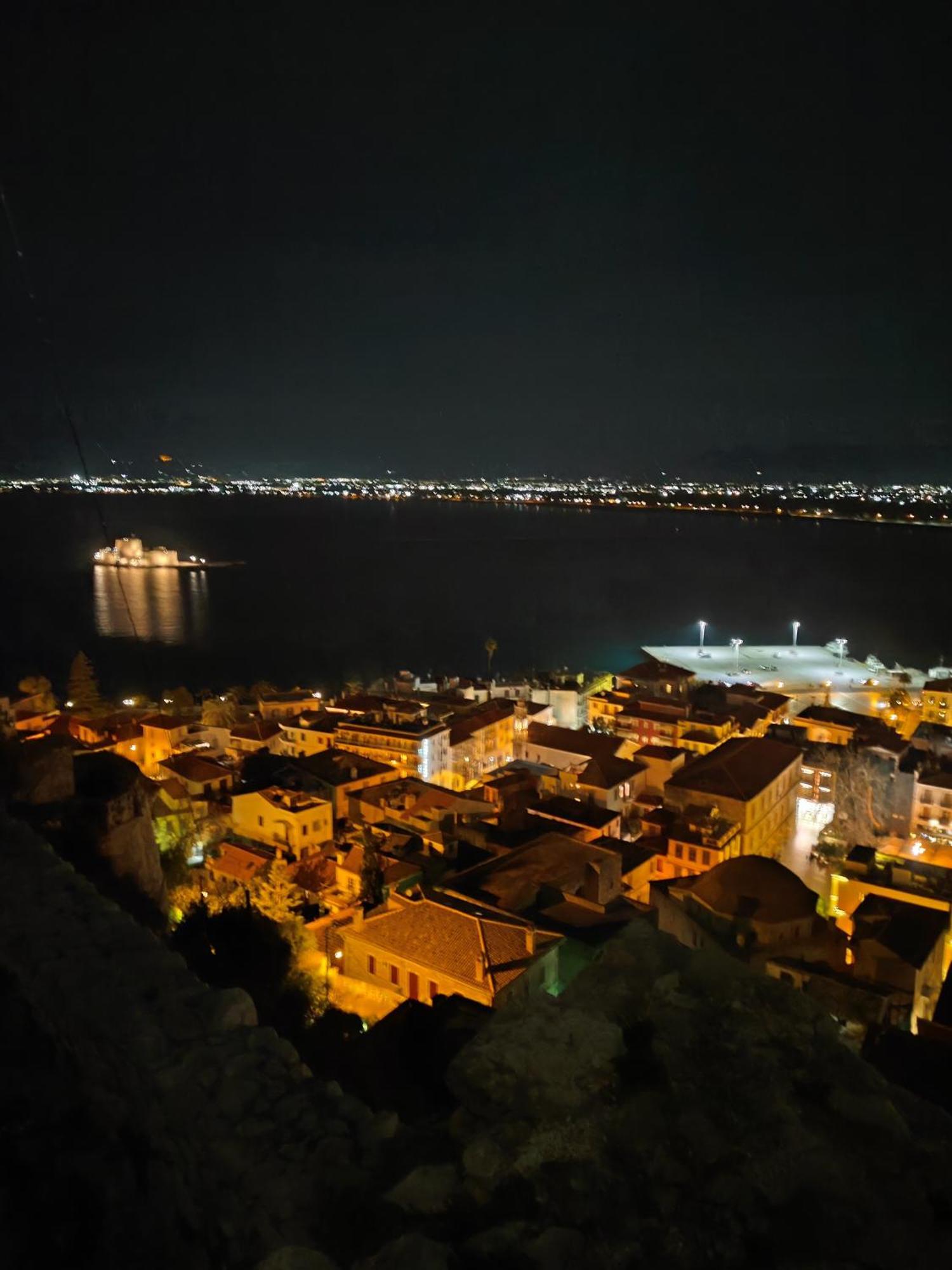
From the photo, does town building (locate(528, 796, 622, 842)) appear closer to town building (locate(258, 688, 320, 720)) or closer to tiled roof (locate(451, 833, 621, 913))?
tiled roof (locate(451, 833, 621, 913))

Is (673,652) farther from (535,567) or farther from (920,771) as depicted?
(535,567)

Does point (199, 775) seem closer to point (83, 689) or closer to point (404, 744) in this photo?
point (404, 744)

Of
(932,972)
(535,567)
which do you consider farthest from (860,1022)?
(535,567)

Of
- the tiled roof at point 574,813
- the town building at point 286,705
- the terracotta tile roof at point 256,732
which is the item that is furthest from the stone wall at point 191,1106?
the town building at point 286,705

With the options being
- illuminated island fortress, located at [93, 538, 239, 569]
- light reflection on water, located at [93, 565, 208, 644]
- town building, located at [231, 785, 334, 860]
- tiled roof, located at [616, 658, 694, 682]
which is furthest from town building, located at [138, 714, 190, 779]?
illuminated island fortress, located at [93, 538, 239, 569]

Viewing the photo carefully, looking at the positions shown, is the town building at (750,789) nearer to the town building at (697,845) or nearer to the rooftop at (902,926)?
the town building at (697,845)

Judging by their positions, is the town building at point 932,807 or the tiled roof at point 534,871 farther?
the town building at point 932,807
